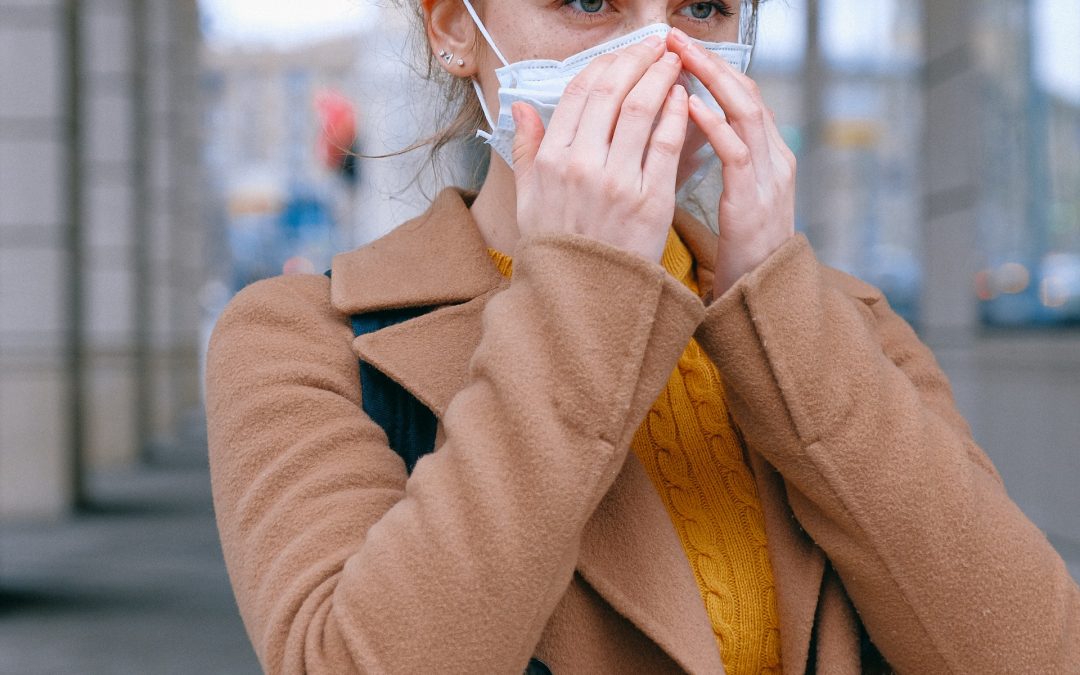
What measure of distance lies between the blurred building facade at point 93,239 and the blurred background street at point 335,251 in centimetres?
2

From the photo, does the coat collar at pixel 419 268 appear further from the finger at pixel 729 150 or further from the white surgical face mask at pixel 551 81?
the finger at pixel 729 150

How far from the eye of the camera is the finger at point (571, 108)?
142 centimetres

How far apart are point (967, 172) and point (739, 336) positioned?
19.2ft

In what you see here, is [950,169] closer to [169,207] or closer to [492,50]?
[492,50]

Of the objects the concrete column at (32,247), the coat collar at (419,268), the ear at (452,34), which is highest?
the ear at (452,34)

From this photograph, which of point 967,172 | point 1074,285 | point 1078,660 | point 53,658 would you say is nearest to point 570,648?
point 1078,660

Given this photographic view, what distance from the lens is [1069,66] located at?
17.7 feet

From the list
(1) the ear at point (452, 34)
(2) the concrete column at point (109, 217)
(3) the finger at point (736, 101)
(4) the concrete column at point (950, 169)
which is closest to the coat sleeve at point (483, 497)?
(3) the finger at point (736, 101)

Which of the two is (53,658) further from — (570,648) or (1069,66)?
(1069,66)

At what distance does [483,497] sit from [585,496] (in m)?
0.10

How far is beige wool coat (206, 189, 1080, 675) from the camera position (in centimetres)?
128

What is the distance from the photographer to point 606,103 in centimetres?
141

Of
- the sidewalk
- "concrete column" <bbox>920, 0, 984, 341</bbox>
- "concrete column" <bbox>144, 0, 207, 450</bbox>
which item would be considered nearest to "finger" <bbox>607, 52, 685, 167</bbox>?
the sidewalk

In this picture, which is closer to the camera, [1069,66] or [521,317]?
[521,317]
